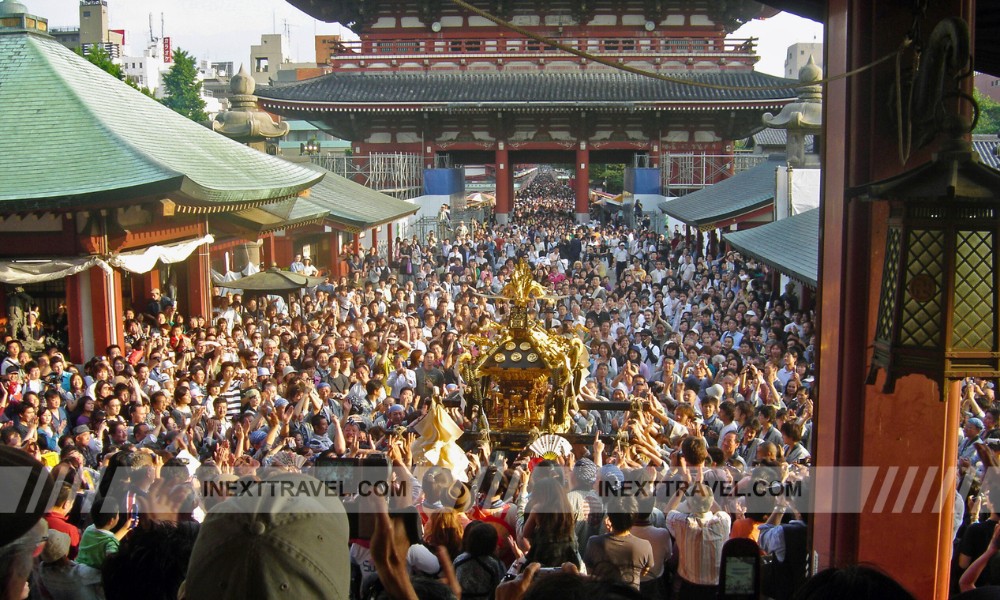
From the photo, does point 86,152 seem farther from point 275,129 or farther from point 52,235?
point 275,129

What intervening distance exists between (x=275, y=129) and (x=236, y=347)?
11243mm

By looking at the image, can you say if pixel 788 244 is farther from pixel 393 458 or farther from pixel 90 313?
pixel 90 313

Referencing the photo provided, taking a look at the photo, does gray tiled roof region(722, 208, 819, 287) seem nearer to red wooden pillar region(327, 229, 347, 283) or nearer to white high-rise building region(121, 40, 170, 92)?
red wooden pillar region(327, 229, 347, 283)

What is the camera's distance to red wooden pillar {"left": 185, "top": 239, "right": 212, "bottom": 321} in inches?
585

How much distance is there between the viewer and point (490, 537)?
436cm

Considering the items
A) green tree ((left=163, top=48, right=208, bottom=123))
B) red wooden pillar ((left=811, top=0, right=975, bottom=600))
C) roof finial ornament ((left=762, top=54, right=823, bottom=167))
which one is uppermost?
green tree ((left=163, top=48, right=208, bottom=123))

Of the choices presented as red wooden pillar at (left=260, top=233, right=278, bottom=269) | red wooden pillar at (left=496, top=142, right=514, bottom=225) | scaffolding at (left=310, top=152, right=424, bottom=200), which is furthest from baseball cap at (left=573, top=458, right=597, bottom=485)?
red wooden pillar at (left=496, top=142, right=514, bottom=225)

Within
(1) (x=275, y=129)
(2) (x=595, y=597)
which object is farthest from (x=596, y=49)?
(2) (x=595, y=597)

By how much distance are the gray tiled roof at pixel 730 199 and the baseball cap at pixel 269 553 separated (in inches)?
761

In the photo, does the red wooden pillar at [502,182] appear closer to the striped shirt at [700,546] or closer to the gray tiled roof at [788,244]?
the gray tiled roof at [788,244]

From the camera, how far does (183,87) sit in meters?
55.0

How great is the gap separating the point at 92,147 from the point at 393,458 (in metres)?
7.49

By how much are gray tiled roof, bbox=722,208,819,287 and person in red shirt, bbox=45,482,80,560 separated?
335 inches

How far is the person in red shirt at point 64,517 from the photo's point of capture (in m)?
4.95
